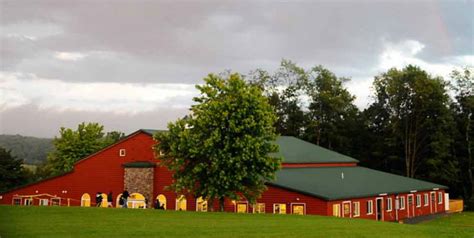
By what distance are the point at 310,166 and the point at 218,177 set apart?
18.8m

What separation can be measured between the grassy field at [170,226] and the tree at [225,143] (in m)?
6.78

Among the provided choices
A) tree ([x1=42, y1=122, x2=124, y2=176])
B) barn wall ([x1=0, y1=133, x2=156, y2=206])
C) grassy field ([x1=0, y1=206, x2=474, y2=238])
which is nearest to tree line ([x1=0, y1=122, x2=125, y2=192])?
tree ([x1=42, y1=122, x2=124, y2=176])

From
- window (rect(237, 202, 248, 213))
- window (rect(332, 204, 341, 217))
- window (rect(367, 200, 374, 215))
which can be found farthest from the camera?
window (rect(367, 200, 374, 215))

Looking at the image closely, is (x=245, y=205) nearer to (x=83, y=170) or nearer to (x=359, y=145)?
(x=83, y=170)

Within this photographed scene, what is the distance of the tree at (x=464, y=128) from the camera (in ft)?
216

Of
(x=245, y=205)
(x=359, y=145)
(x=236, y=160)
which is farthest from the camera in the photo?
Result: (x=359, y=145)

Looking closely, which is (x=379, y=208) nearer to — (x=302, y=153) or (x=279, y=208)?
(x=279, y=208)

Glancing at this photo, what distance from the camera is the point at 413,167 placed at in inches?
2648

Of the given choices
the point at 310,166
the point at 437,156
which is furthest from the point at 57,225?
the point at 437,156

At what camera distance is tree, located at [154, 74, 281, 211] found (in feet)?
107

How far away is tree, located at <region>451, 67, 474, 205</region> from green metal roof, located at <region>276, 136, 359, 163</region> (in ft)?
57.4

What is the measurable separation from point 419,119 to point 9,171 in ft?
157

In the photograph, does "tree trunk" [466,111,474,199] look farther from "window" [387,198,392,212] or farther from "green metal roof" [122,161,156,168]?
"green metal roof" [122,161,156,168]

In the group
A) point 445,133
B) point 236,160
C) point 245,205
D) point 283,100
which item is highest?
point 283,100
